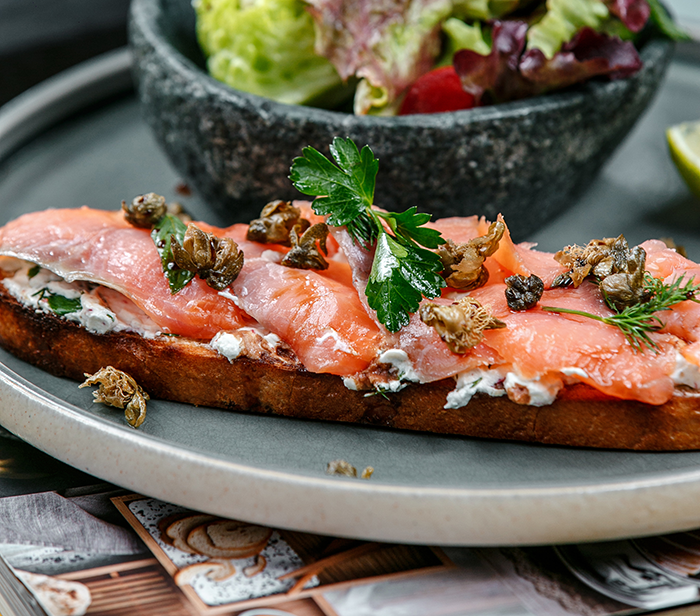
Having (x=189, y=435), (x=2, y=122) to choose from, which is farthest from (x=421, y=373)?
(x=2, y=122)

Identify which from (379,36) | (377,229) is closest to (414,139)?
(379,36)

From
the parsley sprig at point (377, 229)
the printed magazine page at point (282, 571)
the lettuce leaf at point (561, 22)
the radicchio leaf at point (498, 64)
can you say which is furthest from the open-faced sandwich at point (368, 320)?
the lettuce leaf at point (561, 22)

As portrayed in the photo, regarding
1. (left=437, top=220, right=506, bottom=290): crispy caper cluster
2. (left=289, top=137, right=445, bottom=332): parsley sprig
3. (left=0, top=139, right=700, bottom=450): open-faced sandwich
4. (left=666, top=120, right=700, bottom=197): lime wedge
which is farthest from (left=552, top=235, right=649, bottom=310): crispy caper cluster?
(left=666, top=120, right=700, bottom=197): lime wedge

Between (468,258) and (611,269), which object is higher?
(468,258)

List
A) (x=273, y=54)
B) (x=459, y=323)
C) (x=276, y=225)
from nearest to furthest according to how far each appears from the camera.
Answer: (x=459, y=323)
(x=276, y=225)
(x=273, y=54)

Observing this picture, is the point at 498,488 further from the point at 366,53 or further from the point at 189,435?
the point at 366,53

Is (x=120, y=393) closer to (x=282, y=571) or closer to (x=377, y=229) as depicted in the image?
(x=282, y=571)
